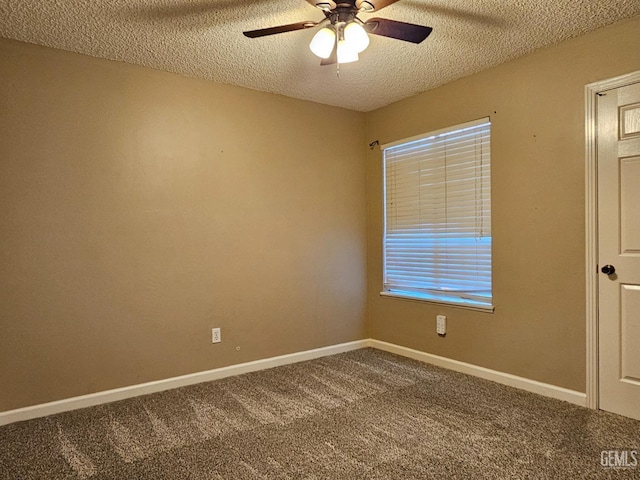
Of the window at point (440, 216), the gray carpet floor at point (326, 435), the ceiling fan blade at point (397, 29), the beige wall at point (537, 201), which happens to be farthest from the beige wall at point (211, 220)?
the ceiling fan blade at point (397, 29)

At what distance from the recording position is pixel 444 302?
12.0 feet

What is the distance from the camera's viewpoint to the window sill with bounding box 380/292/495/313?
11.0 ft

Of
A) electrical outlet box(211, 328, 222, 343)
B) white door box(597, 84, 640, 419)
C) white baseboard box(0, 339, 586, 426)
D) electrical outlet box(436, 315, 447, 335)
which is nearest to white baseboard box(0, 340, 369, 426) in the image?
white baseboard box(0, 339, 586, 426)

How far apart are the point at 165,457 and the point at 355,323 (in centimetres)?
246

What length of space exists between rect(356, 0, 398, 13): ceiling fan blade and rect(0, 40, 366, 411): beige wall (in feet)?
5.59

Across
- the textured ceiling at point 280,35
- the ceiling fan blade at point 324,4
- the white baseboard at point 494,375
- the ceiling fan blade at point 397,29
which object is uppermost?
the textured ceiling at point 280,35

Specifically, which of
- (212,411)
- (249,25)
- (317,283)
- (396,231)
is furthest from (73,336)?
(396,231)

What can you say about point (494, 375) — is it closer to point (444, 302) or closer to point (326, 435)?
point (444, 302)

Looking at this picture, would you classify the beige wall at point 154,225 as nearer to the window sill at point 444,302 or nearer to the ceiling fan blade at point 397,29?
the window sill at point 444,302

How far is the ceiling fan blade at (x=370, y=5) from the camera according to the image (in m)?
2.08

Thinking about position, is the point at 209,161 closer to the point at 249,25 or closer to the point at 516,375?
the point at 249,25

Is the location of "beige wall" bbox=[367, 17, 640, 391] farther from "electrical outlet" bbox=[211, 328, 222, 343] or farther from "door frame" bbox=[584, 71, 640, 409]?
"electrical outlet" bbox=[211, 328, 222, 343]

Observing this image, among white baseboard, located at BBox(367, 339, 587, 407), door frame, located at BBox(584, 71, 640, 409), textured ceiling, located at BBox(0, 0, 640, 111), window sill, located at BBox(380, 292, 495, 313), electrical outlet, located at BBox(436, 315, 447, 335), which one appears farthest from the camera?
electrical outlet, located at BBox(436, 315, 447, 335)

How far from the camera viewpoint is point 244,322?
363cm
